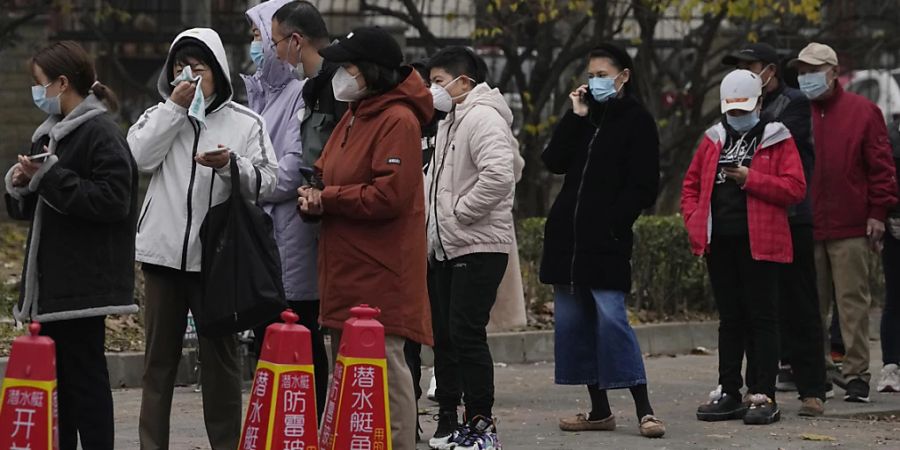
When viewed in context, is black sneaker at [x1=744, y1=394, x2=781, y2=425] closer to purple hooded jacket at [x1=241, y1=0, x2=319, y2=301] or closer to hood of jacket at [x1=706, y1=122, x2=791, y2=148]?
hood of jacket at [x1=706, y1=122, x2=791, y2=148]

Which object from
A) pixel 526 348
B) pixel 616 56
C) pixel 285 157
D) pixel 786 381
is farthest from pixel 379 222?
pixel 526 348

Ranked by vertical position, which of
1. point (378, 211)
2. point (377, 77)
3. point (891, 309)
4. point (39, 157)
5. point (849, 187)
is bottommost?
point (891, 309)

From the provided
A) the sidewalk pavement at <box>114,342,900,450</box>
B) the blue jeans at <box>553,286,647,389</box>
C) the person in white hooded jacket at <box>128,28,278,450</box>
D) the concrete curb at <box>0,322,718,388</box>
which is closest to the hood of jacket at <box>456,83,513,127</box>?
the blue jeans at <box>553,286,647,389</box>

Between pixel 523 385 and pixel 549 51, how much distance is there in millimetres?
5821

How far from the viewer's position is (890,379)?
34.5 feet

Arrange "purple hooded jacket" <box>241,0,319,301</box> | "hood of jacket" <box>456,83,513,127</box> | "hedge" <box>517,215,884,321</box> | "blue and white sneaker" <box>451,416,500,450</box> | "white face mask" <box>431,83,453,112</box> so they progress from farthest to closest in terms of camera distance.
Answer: "hedge" <box>517,215,884,321</box>, "hood of jacket" <box>456,83,513,127</box>, "white face mask" <box>431,83,453,112</box>, "blue and white sneaker" <box>451,416,500,450</box>, "purple hooded jacket" <box>241,0,319,301</box>

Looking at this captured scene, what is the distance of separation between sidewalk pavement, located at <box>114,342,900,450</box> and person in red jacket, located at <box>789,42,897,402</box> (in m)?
0.42

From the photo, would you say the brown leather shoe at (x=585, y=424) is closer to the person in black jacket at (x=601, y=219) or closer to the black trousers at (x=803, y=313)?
the person in black jacket at (x=601, y=219)

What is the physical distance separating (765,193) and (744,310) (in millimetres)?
694

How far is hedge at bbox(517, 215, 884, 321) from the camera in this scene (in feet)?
44.5

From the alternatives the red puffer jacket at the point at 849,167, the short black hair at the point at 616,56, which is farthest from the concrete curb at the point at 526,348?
the short black hair at the point at 616,56

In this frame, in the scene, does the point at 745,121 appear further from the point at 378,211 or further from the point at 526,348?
the point at 526,348

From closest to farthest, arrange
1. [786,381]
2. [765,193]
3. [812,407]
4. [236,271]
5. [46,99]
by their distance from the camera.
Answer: [236,271] → [46,99] → [765,193] → [812,407] → [786,381]

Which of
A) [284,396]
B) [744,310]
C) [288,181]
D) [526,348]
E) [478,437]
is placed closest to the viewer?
[284,396]
